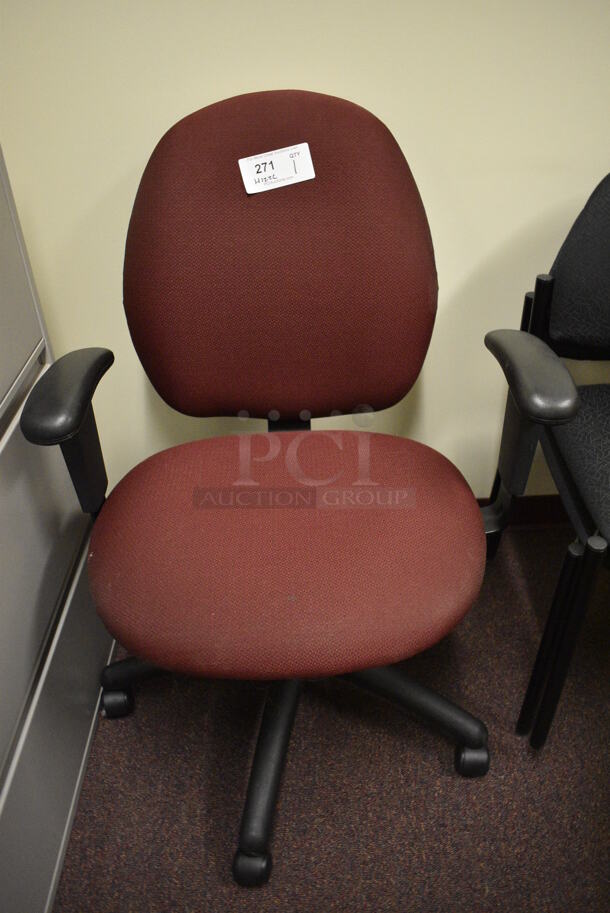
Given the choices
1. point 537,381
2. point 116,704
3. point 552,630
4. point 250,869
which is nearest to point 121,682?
point 116,704

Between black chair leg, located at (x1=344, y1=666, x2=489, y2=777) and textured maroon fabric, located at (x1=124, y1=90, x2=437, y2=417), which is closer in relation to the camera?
textured maroon fabric, located at (x1=124, y1=90, x2=437, y2=417)

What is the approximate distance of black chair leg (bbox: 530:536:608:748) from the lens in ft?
2.64

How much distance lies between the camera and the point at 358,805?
101 cm

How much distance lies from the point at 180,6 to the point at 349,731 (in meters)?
1.25

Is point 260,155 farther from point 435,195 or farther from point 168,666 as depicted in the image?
point 168,666

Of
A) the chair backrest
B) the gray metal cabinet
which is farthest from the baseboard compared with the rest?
the gray metal cabinet

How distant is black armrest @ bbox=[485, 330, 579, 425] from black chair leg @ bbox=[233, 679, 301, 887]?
24.4 inches

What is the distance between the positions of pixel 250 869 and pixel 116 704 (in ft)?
1.25

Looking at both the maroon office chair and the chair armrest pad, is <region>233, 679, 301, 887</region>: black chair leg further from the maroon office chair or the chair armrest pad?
the chair armrest pad

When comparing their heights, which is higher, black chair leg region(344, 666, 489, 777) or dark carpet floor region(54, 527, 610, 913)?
black chair leg region(344, 666, 489, 777)

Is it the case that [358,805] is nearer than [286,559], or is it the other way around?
[286,559]

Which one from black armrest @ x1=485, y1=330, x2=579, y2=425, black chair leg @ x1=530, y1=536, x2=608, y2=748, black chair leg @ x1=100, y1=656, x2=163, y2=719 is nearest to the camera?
black armrest @ x1=485, y1=330, x2=579, y2=425

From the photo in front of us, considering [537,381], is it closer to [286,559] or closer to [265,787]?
[286,559]

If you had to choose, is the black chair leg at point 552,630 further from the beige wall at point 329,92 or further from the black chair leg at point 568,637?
Answer: the beige wall at point 329,92
